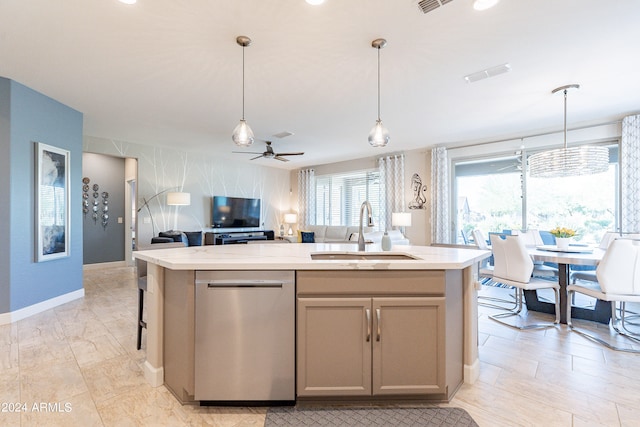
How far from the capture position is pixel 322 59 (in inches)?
113

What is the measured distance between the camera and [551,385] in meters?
2.06

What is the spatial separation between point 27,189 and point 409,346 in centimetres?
447

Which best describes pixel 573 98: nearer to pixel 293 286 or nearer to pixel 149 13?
pixel 293 286

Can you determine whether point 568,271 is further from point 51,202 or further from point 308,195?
point 308,195

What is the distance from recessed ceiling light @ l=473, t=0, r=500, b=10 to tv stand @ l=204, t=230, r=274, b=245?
20.7ft

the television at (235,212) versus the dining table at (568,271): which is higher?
the television at (235,212)

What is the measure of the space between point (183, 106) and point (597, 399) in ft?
16.5

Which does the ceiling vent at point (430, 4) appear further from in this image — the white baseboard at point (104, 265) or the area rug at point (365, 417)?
the white baseboard at point (104, 265)

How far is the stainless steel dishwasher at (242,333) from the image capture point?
1.73 m

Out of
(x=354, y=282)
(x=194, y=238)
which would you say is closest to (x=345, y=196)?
(x=194, y=238)

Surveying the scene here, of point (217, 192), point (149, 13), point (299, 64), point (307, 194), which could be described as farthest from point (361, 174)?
point (149, 13)

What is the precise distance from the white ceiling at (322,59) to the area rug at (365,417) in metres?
2.70

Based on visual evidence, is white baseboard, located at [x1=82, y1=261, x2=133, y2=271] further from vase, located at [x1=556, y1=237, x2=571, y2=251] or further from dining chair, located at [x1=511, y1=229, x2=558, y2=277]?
vase, located at [x1=556, y1=237, x2=571, y2=251]

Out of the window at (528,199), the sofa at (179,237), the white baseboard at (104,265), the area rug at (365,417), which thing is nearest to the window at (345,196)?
the window at (528,199)
